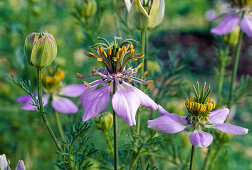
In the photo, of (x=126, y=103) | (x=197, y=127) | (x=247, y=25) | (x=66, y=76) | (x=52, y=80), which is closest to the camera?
(x=126, y=103)

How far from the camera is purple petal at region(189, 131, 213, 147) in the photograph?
29.4 inches

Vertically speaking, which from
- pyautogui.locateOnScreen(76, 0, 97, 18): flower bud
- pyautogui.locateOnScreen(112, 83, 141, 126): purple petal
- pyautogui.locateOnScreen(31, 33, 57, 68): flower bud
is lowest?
pyautogui.locateOnScreen(112, 83, 141, 126): purple petal


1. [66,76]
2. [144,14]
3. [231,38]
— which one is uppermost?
[144,14]

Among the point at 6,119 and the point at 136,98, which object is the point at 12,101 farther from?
the point at 136,98

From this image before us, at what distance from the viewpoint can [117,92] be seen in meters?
0.80

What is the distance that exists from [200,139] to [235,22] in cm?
68

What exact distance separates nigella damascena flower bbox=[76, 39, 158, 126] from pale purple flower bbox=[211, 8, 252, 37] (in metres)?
0.52

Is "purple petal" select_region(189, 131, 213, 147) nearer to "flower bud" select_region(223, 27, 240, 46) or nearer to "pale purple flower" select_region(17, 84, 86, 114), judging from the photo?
"pale purple flower" select_region(17, 84, 86, 114)

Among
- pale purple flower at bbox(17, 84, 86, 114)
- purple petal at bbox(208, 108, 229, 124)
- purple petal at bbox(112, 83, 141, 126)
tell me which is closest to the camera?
purple petal at bbox(112, 83, 141, 126)

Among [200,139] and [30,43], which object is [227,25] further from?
[30,43]

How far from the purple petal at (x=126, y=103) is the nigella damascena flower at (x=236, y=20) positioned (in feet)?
1.88

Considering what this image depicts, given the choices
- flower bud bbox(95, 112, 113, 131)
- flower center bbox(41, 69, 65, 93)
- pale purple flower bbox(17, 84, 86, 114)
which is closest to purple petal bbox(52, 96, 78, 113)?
pale purple flower bbox(17, 84, 86, 114)

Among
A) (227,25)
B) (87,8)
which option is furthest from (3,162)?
(227,25)

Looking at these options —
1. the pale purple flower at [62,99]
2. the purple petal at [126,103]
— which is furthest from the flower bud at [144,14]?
the pale purple flower at [62,99]
